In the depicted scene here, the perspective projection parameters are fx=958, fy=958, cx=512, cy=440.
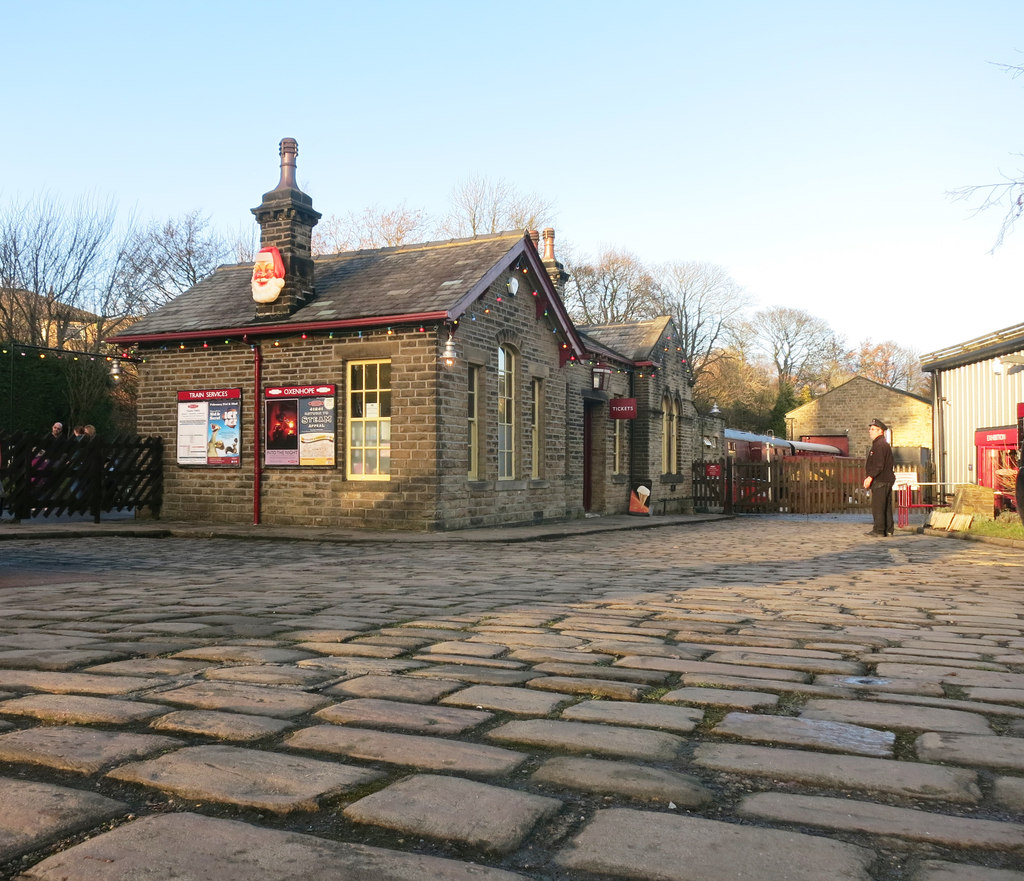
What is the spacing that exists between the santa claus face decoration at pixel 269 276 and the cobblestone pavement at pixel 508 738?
10.5 meters

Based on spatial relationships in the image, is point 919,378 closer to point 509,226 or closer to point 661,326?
point 509,226

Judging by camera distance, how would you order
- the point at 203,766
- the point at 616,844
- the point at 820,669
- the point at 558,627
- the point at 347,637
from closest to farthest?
→ the point at 616,844 < the point at 203,766 < the point at 820,669 < the point at 347,637 < the point at 558,627

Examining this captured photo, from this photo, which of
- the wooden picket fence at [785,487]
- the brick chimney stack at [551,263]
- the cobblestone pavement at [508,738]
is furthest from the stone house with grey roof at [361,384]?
the cobblestone pavement at [508,738]

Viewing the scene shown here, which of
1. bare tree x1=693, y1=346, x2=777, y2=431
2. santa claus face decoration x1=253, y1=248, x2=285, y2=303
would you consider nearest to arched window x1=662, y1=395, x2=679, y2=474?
santa claus face decoration x1=253, y1=248, x2=285, y2=303

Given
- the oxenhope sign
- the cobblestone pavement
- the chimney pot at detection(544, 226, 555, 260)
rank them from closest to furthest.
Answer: the cobblestone pavement → the oxenhope sign → the chimney pot at detection(544, 226, 555, 260)

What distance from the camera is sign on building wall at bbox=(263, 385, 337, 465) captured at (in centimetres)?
1612

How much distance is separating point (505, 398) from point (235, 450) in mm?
4945

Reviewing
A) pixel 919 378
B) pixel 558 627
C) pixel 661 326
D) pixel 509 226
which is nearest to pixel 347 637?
pixel 558 627

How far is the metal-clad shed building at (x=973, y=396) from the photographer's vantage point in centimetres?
2045

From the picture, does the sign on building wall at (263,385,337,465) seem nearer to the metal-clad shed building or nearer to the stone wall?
the metal-clad shed building

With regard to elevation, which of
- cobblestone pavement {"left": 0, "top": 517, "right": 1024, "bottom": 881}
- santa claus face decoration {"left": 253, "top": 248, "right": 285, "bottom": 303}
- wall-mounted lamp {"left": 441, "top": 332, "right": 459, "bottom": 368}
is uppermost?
santa claus face decoration {"left": 253, "top": 248, "right": 285, "bottom": 303}

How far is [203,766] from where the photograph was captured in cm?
274

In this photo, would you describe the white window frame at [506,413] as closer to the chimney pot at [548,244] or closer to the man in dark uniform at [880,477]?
the man in dark uniform at [880,477]

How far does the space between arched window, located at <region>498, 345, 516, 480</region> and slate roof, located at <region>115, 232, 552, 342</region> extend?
69.0 inches
